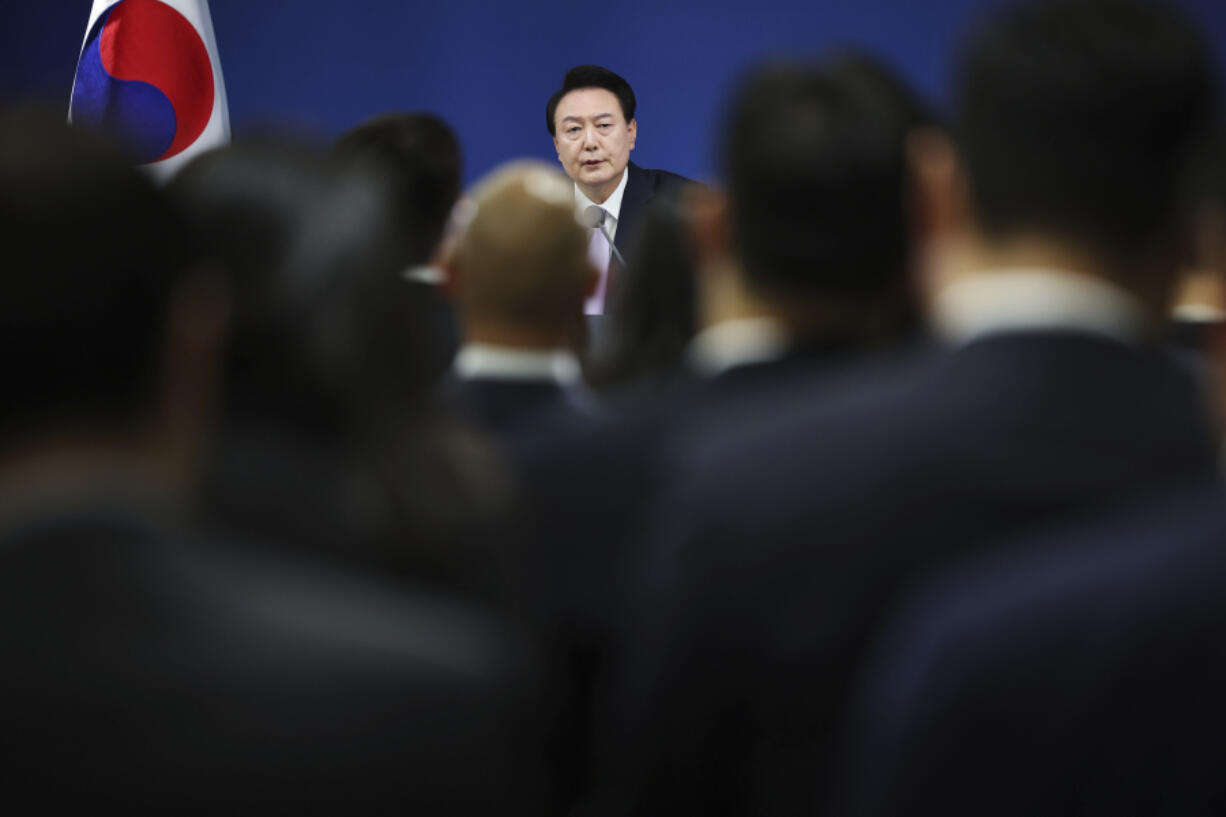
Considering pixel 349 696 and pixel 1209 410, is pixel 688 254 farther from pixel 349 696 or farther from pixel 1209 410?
pixel 349 696

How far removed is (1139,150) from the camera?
3.37 feet

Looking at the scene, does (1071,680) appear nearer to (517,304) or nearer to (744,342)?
(744,342)

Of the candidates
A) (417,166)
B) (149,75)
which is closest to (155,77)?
(149,75)

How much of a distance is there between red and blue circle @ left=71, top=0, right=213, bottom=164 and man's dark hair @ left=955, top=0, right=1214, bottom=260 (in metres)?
3.61

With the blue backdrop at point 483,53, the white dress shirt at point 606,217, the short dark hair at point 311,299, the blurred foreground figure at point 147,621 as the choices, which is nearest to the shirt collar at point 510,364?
the short dark hair at point 311,299

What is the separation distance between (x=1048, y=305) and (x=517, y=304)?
0.90 m

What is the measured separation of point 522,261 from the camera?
1.79 m

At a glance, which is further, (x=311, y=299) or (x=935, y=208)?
(x=935, y=208)

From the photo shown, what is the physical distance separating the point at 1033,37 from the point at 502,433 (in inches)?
35.1

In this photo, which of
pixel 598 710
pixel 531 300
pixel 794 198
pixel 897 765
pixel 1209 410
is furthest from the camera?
pixel 531 300

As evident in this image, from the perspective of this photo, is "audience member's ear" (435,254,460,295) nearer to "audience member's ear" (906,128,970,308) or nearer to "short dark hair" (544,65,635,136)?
"audience member's ear" (906,128,970,308)

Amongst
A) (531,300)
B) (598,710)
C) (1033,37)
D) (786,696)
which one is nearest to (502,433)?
(531,300)

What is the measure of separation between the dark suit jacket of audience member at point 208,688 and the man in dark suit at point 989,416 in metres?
0.38

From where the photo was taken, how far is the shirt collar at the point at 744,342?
1.36 meters
